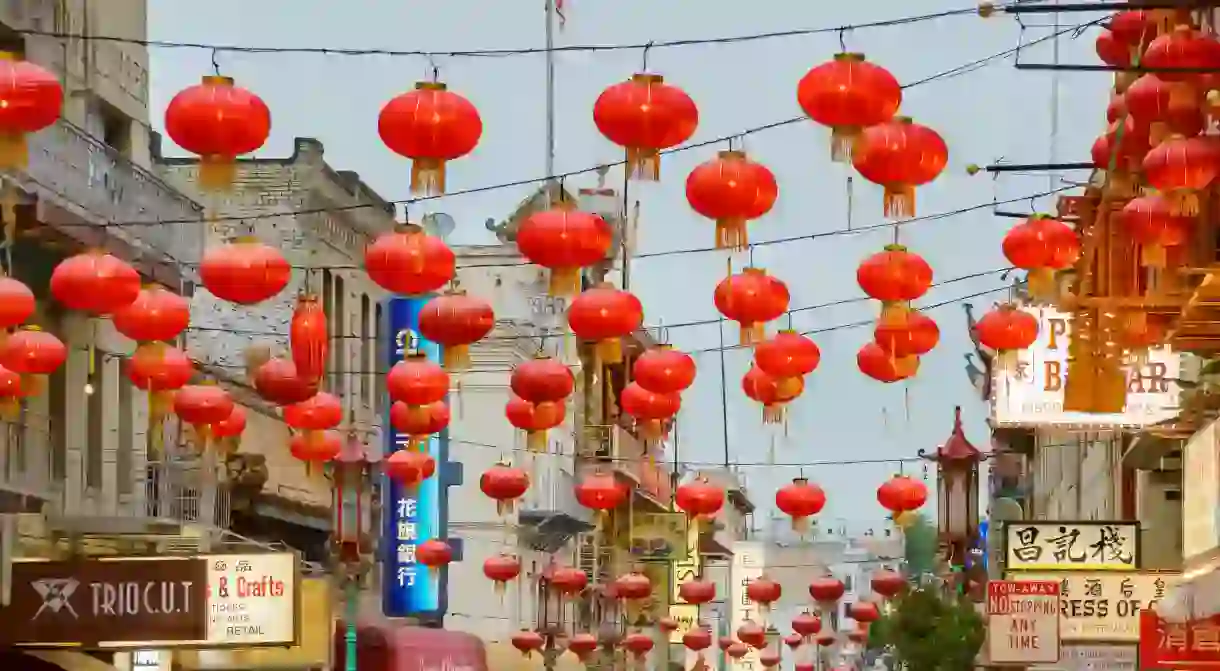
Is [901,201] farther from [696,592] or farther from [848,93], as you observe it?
[696,592]

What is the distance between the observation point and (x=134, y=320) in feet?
57.1

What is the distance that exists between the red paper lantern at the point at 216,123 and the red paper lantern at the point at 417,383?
21.0ft

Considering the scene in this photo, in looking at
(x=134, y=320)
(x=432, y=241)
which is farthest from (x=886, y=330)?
(x=134, y=320)

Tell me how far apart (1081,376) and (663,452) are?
61.2 metres

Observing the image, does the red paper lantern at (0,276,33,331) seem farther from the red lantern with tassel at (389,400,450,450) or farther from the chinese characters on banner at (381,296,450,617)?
the chinese characters on banner at (381,296,450,617)

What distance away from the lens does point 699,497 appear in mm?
28266

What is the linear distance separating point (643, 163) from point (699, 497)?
14890 millimetres

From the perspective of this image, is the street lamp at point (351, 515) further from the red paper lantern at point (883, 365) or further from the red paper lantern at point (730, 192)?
the red paper lantern at point (730, 192)

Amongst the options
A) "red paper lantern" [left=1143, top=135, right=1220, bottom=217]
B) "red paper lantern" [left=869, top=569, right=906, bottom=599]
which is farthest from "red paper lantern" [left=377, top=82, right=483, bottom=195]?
"red paper lantern" [left=869, top=569, right=906, bottom=599]

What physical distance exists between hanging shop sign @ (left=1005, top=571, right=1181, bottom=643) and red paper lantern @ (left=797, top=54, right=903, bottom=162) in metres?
11.5

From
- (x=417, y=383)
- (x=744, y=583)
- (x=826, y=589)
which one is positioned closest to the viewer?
(x=417, y=383)

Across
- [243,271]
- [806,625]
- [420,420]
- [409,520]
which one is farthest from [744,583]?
[243,271]

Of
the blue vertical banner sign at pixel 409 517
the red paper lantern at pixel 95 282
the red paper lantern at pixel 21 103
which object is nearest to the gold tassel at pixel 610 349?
the red paper lantern at pixel 95 282

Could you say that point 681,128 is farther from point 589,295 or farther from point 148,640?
point 148,640
